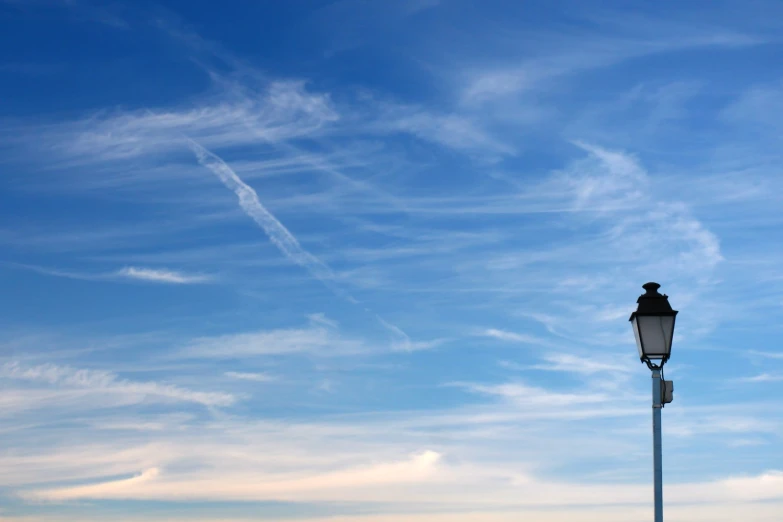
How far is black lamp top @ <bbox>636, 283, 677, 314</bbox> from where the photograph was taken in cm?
3841

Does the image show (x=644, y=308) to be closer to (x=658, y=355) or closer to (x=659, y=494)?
(x=658, y=355)

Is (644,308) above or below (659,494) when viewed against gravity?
above

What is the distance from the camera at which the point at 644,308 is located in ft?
126

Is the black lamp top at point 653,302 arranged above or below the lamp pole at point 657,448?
above

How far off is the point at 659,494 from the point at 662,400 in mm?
1896

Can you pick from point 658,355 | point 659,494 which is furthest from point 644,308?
point 659,494

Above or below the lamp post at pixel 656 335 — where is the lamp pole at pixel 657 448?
below

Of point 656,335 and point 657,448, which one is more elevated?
point 656,335

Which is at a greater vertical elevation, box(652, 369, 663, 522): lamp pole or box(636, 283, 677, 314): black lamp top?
box(636, 283, 677, 314): black lamp top

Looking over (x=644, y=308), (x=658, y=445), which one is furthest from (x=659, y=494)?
(x=644, y=308)

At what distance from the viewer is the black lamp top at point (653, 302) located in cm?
3841

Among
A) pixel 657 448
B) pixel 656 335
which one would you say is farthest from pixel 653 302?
pixel 657 448

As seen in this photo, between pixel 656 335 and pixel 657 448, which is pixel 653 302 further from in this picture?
pixel 657 448

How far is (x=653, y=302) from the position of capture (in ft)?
126
